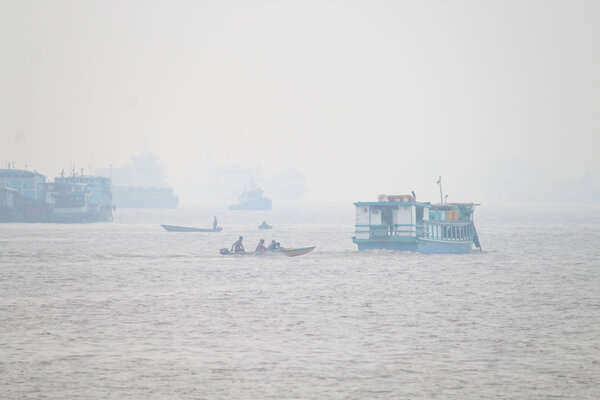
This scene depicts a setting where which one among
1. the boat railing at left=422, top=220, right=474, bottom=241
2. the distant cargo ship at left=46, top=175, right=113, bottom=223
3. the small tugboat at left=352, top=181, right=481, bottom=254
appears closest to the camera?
the boat railing at left=422, top=220, right=474, bottom=241

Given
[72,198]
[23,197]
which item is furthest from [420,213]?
[23,197]

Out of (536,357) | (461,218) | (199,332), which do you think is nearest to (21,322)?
(199,332)

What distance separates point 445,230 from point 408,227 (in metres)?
3.30

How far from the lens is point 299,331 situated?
29.7 m

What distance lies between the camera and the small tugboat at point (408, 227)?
65688 mm

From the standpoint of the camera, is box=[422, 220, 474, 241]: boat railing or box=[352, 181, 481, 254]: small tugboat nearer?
box=[422, 220, 474, 241]: boat railing

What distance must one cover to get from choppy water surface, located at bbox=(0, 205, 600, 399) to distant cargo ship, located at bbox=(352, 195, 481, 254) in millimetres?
6580

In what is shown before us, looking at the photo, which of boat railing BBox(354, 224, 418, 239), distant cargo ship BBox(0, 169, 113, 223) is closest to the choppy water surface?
boat railing BBox(354, 224, 418, 239)

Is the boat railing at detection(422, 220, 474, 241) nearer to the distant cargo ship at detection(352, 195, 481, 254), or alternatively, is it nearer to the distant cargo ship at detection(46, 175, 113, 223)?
the distant cargo ship at detection(352, 195, 481, 254)

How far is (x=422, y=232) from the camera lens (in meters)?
68.0

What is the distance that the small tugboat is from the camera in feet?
216

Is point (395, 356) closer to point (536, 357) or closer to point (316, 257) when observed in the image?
point (536, 357)

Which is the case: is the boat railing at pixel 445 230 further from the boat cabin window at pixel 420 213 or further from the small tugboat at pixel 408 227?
the boat cabin window at pixel 420 213

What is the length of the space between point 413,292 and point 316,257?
25.7 meters
